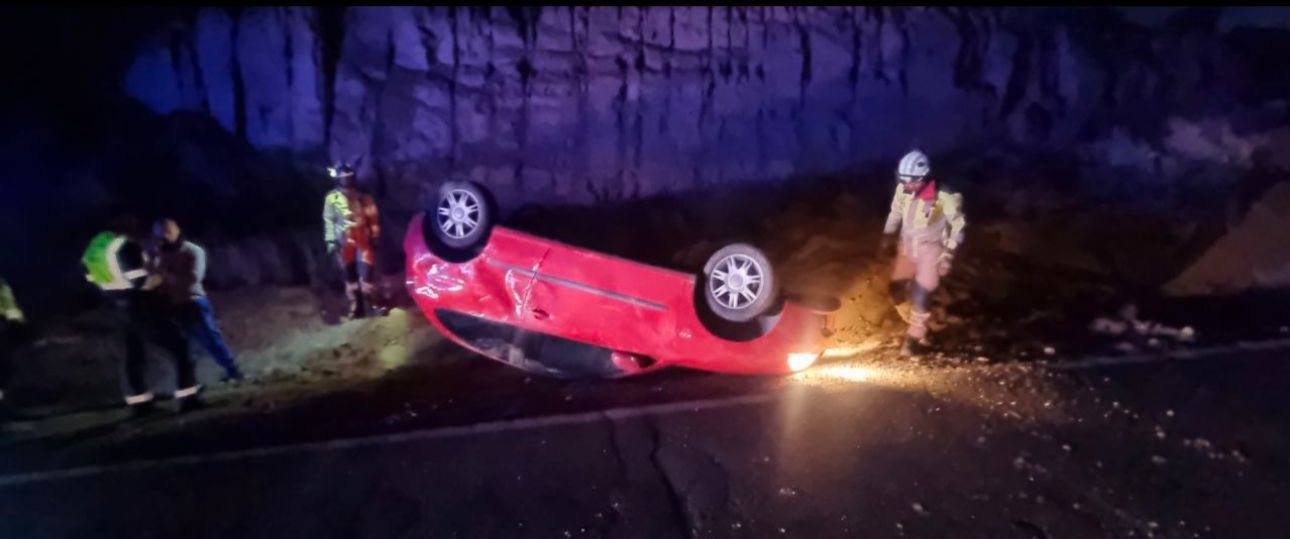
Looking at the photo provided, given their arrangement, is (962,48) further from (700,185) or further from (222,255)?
(222,255)

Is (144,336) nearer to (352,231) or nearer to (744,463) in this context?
(352,231)

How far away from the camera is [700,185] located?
30.9ft

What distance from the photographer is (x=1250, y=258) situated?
7605 millimetres

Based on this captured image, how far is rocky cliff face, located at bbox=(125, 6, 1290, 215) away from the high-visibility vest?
144 inches

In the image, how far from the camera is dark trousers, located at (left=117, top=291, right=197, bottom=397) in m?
6.02

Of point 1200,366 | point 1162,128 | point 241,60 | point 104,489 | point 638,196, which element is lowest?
point 104,489

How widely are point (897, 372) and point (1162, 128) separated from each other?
6.33m

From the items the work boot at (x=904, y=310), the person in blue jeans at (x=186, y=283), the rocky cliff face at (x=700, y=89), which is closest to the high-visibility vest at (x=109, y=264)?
the person in blue jeans at (x=186, y=283)

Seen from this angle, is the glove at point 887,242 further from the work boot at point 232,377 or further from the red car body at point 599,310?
the work boot at point 232,377

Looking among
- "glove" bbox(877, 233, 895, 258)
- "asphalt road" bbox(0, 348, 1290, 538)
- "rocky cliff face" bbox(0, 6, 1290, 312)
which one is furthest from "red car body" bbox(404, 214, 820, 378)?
"rocky cliff face" bbox(0, 6, 1290, 312)

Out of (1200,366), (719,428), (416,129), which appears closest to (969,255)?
(1200,366)

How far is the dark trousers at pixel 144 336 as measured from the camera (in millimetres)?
6023

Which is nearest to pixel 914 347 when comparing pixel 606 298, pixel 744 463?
pixel 744 463

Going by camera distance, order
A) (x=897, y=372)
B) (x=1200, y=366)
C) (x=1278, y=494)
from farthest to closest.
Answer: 1. (x=897, y=372)
2. (x=1200, y=366)
3. (x=1278, y=494)
